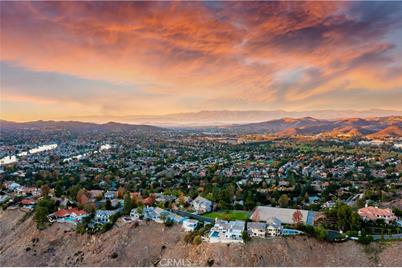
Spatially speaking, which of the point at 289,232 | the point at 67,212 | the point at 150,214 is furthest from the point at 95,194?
the point at 289,232

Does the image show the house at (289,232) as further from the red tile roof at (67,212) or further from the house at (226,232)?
the red tile roof at (67,212)

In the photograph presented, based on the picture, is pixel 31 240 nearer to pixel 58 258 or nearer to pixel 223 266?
pixel 58 258

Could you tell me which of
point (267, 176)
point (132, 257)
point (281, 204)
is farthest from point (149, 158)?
point (132, 257)

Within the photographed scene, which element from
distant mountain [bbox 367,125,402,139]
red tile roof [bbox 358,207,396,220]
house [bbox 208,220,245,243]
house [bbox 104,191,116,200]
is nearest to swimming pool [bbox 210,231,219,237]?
house [bbox 208,220,245,243]

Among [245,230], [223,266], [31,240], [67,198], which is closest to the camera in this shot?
[223,266]

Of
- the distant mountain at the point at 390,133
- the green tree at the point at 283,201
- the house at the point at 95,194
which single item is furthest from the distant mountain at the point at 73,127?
the green tree at the point at 283,201
